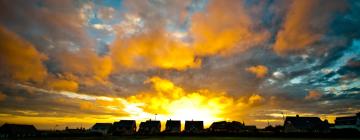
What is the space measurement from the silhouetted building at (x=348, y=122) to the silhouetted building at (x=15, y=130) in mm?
138220

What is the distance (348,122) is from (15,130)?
14762 centimetres

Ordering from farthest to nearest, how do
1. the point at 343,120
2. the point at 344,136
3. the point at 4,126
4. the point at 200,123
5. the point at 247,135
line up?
the point at 200,123 → the point at 4,126 → the point at 343,120 → the point at 247,135 → the point at 344,136

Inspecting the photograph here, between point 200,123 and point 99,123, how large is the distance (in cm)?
5445

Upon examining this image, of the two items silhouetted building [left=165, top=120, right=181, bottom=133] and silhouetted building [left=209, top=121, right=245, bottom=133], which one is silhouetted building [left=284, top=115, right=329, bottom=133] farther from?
silhouetted building [left=165, top=120, right=181, bottom=133]

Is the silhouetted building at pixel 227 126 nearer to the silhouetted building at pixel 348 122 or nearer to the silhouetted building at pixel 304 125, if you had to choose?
the silhouetted building at pixel 304 125

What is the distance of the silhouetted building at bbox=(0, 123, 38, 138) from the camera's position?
118 m

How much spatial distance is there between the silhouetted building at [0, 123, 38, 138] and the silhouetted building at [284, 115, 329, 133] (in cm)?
11523

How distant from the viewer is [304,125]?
104 meters

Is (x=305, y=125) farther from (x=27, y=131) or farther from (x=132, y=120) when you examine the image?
(x=27, y=131)

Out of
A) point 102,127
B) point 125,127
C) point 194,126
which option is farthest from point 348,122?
point 102,127

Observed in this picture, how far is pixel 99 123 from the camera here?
458 ft

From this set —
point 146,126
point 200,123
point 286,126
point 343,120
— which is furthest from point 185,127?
point 343,120

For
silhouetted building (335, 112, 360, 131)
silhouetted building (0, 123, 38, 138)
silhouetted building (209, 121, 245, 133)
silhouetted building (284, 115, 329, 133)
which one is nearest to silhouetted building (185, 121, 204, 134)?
silhouetted building (209, 121, 245, 133)

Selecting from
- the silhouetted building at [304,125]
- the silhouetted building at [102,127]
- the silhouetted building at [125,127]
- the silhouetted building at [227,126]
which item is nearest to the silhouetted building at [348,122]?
the silhouetted building at [304,125]
